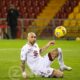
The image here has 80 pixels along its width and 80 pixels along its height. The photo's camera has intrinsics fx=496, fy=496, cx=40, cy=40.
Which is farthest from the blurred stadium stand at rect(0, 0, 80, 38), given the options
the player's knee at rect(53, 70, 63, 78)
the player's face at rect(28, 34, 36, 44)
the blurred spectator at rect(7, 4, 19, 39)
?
A: the player's face at rect(28, 34, 36, 44)

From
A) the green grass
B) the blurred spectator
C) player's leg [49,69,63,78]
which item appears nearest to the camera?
player's leg [49,69,63,78]

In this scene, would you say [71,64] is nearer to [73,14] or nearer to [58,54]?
[58,54]

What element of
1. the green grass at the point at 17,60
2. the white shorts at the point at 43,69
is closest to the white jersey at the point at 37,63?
the white shorts at the point at 43,69

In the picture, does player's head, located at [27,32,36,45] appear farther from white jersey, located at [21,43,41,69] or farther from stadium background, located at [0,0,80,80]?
stadium background, located at [0,0,80,80]

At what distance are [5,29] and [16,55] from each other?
9605 mm

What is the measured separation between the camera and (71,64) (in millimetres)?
17422

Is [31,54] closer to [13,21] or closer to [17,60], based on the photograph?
[17,60]

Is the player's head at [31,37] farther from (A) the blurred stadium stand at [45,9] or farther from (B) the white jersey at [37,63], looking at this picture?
(A) the blurred stadium stand at [45,9]

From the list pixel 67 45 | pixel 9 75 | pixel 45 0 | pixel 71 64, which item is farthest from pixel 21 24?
pixel 9 75

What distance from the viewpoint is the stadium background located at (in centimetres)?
1592

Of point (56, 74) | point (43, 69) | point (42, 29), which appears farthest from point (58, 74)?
point (42, 29)

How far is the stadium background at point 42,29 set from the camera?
52.2 feet

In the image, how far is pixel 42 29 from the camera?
96.4 ft

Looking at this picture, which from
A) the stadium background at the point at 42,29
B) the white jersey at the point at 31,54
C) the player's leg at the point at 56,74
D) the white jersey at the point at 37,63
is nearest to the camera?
the white jersey at the point at 31,54
